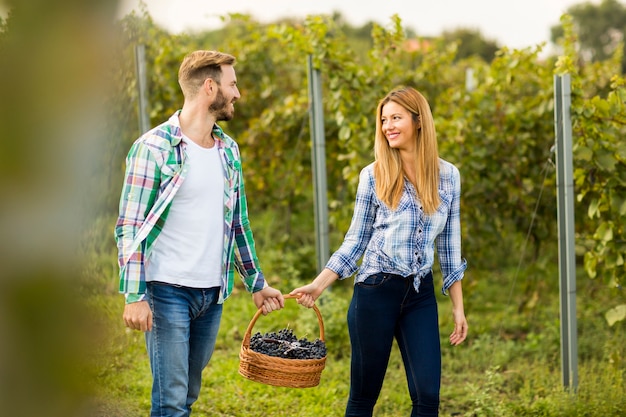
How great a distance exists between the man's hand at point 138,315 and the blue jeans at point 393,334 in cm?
79

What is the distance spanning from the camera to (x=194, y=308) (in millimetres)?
2447

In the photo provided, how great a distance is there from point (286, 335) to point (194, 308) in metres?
0.52

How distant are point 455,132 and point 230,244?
322 cm

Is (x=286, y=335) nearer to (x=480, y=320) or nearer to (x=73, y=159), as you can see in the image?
(x=73, y=159)

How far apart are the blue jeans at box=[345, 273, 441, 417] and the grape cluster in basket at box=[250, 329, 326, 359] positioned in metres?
0.14

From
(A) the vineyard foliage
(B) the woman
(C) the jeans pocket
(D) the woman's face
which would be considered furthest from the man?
(A) the vineyard foliage

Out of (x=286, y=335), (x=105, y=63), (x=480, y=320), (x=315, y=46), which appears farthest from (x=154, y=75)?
(x=105, y=63)

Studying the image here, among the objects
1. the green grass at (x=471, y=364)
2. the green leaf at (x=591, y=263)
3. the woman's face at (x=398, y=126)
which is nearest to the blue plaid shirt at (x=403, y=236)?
the woman's face at (x=398, y=126)

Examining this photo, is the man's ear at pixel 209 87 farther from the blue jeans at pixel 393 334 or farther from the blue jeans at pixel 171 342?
the blue jeans at pixel 393 334

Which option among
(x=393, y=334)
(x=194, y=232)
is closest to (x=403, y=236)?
(x=393, y=334)

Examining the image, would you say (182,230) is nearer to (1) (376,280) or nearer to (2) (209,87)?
(2) (209,87)

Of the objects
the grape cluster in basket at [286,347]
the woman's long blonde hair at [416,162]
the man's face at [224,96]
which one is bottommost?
the grape cluster in basket at [286,347]

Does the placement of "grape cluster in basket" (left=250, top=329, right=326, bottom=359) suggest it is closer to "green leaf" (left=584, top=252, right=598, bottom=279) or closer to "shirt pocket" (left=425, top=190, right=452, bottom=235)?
"shirt pocket" (left=425, top=190, right=452, bottom=235)

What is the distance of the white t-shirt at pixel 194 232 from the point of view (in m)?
2.38
